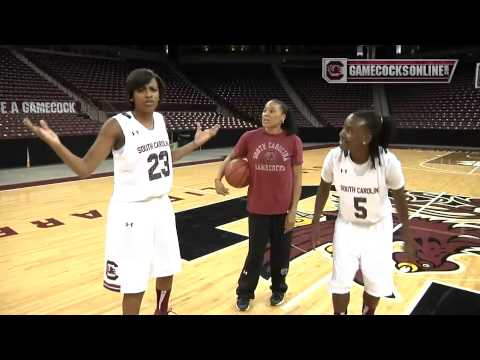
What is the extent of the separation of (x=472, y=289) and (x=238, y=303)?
2057mm

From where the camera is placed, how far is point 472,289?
11.8 ft

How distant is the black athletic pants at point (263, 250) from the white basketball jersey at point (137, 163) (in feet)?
3.20

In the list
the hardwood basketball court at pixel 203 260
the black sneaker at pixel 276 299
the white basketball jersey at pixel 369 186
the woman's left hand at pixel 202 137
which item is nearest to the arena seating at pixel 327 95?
the hardwood basketball court at pixel 203 260

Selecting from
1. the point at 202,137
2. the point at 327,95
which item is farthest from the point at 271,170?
the point at 327,95

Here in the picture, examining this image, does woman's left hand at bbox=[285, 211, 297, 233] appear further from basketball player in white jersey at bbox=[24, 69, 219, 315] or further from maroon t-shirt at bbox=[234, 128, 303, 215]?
basketball player in white jersey at bbox=[24, 69, 219, 315]

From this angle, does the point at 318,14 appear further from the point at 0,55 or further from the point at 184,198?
the point at 0,55

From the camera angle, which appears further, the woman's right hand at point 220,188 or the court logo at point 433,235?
the court logo at point 433,235

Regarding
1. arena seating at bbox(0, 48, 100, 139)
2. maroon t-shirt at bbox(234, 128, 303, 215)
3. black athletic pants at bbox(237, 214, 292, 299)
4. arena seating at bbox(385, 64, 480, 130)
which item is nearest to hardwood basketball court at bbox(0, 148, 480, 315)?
black athletic pants at bbox(237, 214, 292, 299)

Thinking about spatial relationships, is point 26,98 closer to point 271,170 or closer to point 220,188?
point 220,188

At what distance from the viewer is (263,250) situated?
3135 millimetres

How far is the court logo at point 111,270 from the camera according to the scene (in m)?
2.32

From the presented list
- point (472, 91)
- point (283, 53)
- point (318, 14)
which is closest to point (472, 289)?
point (318, 14)

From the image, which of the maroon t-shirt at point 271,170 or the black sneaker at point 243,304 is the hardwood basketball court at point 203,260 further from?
the maroon t-shirt at point 271,170

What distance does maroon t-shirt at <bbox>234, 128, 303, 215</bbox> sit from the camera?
3020mm
